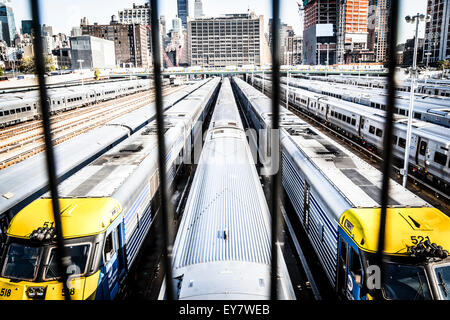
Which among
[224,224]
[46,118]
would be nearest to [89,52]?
[224,224]

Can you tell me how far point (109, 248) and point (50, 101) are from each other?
95.7ft

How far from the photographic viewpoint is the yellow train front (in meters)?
6.21

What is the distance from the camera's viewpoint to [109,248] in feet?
23.3

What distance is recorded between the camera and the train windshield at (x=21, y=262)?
6305 millimetres

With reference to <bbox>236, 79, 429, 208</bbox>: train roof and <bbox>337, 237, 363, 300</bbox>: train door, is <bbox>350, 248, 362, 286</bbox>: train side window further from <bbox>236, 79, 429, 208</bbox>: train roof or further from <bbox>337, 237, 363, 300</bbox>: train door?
<bbox>236, 79, 429, 208</bbox>: train roof

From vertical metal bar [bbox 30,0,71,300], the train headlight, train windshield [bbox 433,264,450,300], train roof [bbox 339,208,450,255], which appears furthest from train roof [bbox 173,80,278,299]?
vertical metal bar [bbox 30,0,71,300]

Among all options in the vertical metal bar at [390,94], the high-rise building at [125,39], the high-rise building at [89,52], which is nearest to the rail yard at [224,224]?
the vertical metal bar at [390,94]

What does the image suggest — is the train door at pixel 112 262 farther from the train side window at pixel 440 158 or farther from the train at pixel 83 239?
the train side window at pixel 440 158

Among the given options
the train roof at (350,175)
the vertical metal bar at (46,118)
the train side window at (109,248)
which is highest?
the vertical metal bar at (46,118)

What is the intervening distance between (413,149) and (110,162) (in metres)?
13.9

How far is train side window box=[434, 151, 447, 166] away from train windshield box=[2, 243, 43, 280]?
14.5 meters

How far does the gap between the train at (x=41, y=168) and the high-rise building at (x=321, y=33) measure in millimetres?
138840

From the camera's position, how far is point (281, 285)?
5602 millimetres
